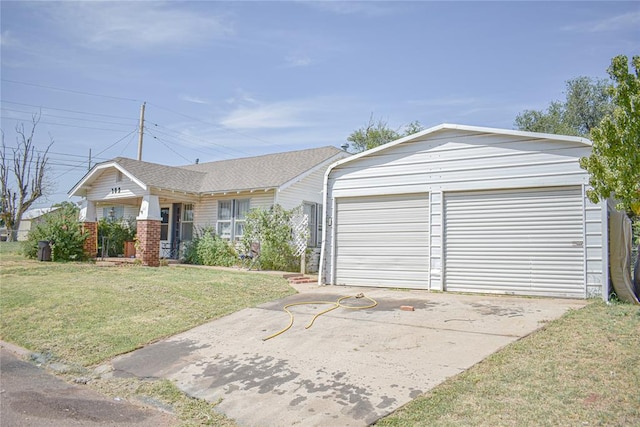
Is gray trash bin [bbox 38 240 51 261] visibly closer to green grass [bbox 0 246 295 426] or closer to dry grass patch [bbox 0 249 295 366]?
green grass [bbox 0 246 295 426]

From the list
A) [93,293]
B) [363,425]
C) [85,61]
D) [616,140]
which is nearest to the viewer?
[363,425]

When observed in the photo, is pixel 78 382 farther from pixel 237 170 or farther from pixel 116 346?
pixel 237 170

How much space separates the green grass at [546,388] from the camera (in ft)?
12.3

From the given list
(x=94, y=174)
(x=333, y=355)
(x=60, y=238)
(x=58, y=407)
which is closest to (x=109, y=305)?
(x=58, y=407)

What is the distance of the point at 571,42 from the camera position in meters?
11.7

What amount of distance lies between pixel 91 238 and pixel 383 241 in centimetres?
1348

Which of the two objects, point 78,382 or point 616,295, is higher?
point 616,295

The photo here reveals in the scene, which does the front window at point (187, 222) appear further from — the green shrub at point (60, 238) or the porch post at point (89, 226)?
the green shrub at point (60, 238)

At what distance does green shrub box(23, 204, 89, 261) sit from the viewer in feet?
54.1

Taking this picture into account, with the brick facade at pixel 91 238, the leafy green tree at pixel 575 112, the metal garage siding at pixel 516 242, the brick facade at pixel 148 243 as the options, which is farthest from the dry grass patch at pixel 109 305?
the leafy green tree at pixel 575 112

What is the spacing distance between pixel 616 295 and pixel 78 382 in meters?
9.59

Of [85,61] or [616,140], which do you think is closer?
[616,140]

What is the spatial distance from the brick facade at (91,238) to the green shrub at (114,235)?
0.85 metres

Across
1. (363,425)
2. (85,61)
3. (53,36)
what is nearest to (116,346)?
(363,425)
